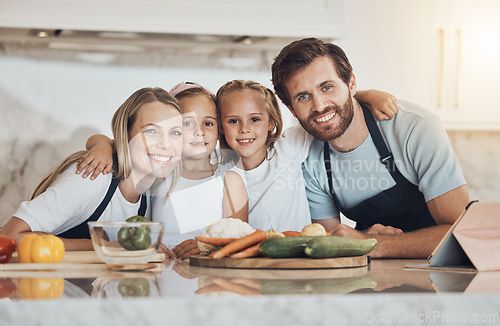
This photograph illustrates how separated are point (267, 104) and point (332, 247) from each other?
1.12 m

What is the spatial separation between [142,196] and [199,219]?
0.73 feet

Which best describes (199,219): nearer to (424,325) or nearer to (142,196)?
(142,196)

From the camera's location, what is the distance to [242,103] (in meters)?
1.99

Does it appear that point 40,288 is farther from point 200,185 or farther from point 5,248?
point 200,185

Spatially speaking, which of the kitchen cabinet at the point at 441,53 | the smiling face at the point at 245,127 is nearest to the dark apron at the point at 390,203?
the smiling face at the point at 245,127

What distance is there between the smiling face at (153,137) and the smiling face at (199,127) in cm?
5

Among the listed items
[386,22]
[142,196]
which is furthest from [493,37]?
[142,196]

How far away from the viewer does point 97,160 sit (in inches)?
68.5

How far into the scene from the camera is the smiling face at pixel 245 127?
197 centimetres

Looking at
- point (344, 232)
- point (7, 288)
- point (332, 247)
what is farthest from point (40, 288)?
point (344, 232)

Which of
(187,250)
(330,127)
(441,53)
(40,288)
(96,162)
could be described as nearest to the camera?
(40,288)

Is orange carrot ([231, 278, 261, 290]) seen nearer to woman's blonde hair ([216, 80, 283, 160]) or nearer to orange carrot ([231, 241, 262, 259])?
orange carrot ([231, 241, 262, 259])

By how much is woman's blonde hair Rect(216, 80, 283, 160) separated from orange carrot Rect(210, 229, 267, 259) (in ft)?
3.00

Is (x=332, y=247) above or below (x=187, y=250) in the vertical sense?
above
